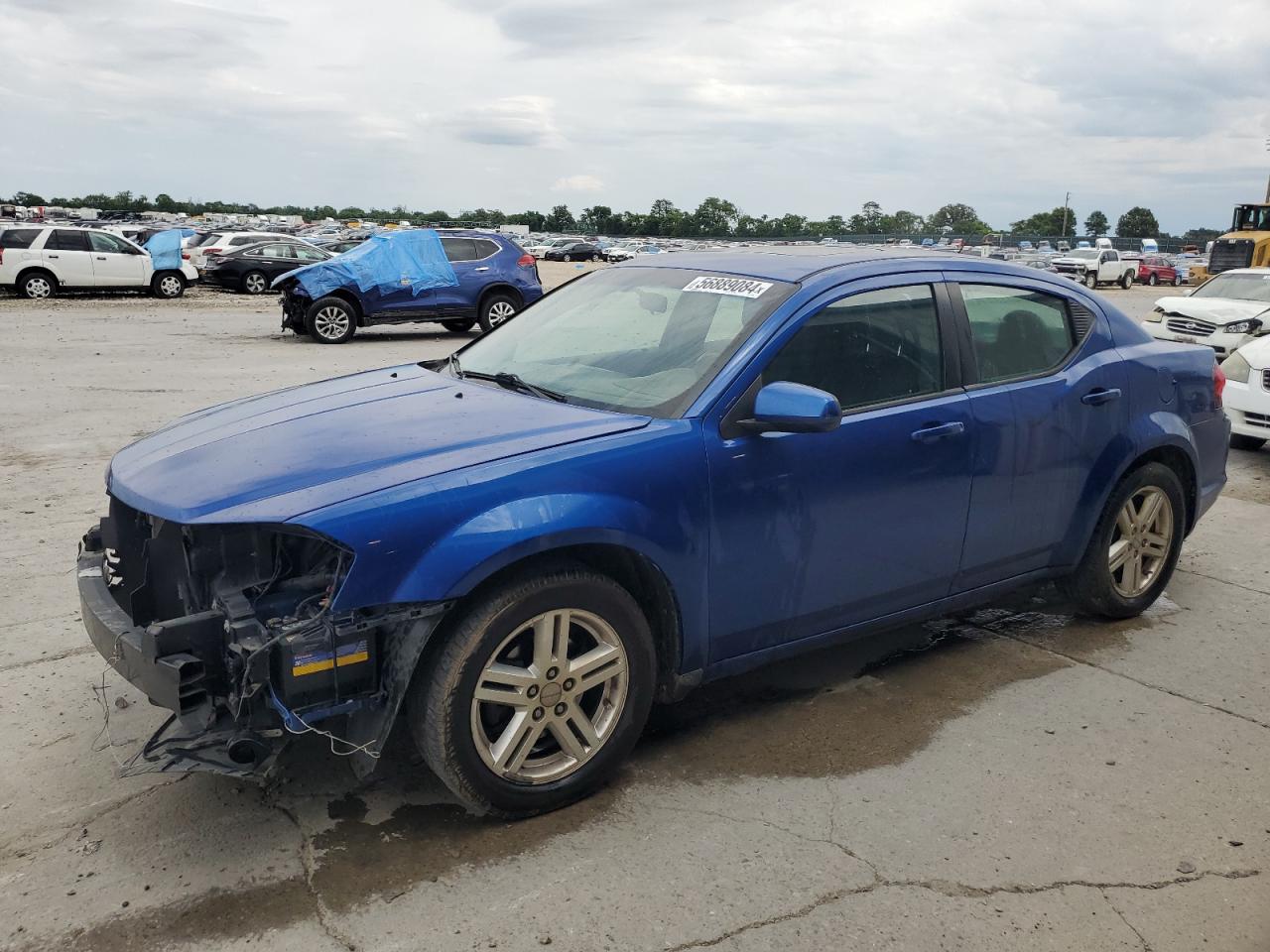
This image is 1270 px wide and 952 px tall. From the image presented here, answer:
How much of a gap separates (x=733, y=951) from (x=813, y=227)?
34063 millimetres

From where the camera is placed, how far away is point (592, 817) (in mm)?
3352

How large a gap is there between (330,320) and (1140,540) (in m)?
14.1

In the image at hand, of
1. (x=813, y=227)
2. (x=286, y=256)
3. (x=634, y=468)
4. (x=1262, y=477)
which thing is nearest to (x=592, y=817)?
(x=634, y=468)

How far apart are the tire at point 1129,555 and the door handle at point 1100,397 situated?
1.32 feet

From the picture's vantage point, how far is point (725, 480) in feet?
11.5

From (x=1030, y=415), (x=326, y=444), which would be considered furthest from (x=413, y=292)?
(x=326, y=444)

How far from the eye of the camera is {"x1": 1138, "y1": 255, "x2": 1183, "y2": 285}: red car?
4647 centimetres

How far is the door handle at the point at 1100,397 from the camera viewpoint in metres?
4.62

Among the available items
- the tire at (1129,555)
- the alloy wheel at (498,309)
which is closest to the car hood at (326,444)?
the tire at (1129,555)

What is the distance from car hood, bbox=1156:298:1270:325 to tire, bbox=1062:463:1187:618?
426 inches

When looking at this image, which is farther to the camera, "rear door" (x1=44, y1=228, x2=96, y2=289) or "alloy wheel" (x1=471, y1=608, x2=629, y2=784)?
"rear door" (x1=44, y1=228, x2=96, y2=289)

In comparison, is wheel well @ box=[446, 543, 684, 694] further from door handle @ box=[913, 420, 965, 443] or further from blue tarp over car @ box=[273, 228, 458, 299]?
blue tarp over car @ box=[273, 228, 458, 299]

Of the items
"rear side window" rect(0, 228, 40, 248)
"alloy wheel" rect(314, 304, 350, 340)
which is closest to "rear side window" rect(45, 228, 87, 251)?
"rear side window" rect(0, 228, 40, 248)

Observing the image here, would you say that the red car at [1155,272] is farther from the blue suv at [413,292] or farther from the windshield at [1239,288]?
the blue suv at [413,292]
